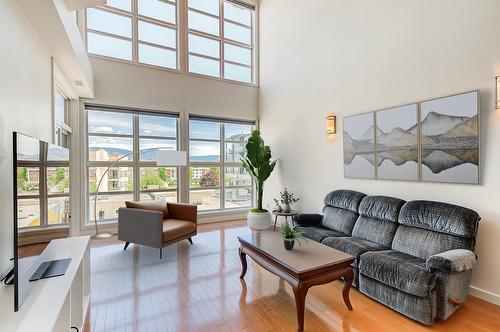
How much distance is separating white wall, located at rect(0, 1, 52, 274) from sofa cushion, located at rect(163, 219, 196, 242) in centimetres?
197

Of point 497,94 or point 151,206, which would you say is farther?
point 151,206

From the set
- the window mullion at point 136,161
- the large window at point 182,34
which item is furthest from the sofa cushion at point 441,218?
the large window at point 182,34

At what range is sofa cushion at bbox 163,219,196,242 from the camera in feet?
12.4

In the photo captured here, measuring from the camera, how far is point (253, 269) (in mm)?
3375

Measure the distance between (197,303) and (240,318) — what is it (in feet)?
1.68

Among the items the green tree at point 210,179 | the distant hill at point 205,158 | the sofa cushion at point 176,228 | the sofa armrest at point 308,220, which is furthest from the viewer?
the green tree at point 210,179

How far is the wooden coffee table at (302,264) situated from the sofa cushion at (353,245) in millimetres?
365

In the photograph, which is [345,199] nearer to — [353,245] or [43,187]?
[353,245]

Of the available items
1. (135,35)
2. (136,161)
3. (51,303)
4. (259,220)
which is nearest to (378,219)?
(259,220)

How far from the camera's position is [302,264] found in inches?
89.4

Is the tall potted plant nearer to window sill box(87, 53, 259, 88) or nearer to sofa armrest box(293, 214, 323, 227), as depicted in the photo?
sofa armrest box(293, 214, 323, 227)

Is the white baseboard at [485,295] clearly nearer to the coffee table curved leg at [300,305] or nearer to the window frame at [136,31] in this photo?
the coffee table curved leg at [300,305]

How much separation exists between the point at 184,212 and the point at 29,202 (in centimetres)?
294

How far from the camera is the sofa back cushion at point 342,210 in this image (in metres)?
3.55
